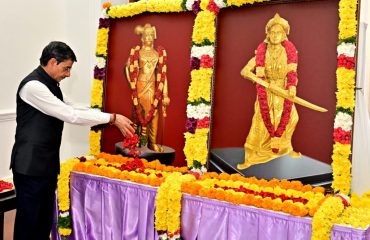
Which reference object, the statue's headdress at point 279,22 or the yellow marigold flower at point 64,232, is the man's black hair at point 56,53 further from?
the statue's headdress at point 279,22

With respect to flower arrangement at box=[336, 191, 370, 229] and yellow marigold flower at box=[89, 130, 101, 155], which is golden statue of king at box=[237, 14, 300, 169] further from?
yellow marigold flower at box=[89, 130, 101, 155]

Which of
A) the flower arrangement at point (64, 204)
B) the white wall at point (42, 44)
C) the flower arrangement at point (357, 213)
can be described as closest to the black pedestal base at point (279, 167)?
the flower arrangement at point (357, 213)

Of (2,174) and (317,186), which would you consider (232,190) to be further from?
(2,174)

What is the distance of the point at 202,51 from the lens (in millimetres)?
3740

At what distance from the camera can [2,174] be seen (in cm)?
500

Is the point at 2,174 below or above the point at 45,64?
below

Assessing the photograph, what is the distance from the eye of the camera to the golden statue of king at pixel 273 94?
3400 mm

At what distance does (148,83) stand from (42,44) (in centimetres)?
194

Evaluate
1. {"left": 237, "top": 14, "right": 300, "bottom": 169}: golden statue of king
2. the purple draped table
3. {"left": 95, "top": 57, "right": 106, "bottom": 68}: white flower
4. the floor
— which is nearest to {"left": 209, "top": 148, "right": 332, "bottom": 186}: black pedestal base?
{"left": 237, "top": 14, "right": 300, "bottom": 169}: golden statue of king

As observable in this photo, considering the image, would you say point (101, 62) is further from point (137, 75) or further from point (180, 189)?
point (180, 189)

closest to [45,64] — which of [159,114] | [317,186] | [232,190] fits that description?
[159,114]

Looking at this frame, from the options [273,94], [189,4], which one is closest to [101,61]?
[189,4]

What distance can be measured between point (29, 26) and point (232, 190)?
3248 millimetres

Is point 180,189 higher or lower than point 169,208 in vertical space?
higher
